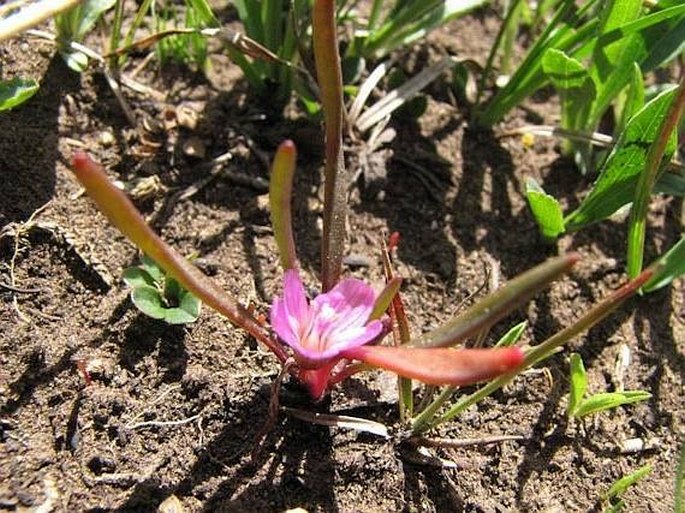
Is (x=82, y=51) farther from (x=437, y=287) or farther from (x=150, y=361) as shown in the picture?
(x=437, y=287)

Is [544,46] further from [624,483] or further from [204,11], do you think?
[624,483]

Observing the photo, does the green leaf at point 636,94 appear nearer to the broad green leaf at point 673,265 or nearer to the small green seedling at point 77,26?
the broad green leaf at point 673,265

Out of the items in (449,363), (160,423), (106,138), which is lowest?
(160,423)

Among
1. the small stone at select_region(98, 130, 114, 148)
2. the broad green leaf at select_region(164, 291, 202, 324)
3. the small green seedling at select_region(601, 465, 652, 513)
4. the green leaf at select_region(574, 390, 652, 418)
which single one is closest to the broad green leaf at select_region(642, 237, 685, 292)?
the green leaf at select_region(574, 390, 652, 418)

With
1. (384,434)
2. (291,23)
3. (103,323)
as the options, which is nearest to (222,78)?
(291,23)

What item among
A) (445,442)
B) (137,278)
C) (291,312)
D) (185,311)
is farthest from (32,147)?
(445,442)

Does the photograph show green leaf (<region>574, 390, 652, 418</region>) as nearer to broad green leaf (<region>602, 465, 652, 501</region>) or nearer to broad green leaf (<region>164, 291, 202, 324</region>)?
broad green leaf (<region>602, 465, 652, 501</region>)
